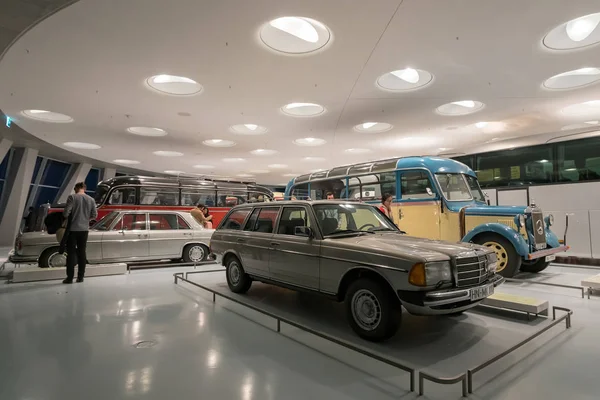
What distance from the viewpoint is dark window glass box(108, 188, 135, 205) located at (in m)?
11.7

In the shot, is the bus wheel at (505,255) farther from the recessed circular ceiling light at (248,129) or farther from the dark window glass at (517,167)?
the recessed circular ceiling light at (248,129)

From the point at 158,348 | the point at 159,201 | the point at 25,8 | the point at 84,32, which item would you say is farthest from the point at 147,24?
the point at 159,201

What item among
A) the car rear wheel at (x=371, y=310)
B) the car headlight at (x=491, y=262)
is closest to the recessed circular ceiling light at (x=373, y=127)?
the car headlight at (x=491, y=262)

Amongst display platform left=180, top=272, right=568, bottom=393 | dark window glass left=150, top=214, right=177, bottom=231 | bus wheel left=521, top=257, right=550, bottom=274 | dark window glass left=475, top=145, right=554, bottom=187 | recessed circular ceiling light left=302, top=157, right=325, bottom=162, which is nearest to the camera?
display platform left=180, top=272, right=568, bottom=393

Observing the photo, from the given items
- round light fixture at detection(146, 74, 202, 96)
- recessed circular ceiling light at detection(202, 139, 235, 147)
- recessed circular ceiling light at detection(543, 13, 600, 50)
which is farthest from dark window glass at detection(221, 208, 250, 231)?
recessed circular ceiling light at detection(202, 139, 235, 147)

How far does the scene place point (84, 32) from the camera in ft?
19.2

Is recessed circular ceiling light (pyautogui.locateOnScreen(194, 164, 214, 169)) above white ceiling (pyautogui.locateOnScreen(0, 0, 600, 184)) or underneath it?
underneath

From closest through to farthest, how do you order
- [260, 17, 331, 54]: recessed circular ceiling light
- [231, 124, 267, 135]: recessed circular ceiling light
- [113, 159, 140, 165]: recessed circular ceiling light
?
[260, 17, 331, 54]: recessed circular ceiling light
[231, 124, 267, 135]: recessed circular ceiling light
[113, 159, 140, 165]: recessed circular ceiling light

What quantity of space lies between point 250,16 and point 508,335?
19.7ft

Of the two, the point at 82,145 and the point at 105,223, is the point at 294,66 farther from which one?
the point at 82,145

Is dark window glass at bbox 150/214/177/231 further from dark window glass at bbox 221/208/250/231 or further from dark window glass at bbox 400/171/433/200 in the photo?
dark window glass at bbox 400/171/433/200

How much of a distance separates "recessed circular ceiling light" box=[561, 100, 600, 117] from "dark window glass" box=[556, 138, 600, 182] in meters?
0.91

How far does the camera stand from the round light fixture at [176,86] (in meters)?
8.79

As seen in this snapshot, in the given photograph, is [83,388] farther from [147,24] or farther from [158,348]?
[147,24]
